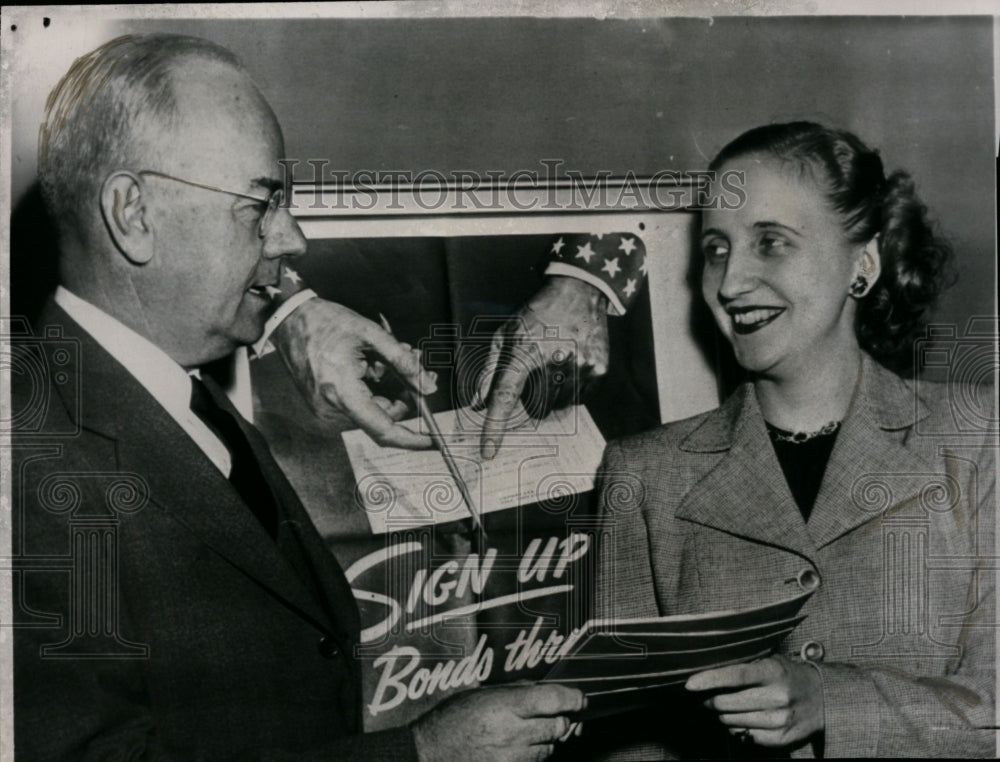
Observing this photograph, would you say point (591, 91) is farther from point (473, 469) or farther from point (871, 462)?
point (871, 462)

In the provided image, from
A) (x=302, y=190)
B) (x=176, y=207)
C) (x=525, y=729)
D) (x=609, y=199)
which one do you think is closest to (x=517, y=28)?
(x=609, y=199)

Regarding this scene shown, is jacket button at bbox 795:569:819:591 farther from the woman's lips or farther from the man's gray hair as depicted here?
the man's gray hair

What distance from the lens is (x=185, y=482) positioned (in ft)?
8.98

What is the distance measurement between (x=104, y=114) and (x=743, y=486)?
1828mm

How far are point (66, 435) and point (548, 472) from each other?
1190 mm

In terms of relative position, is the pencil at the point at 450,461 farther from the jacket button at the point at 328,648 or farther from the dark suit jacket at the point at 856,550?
the jacket button at the point at 328,648

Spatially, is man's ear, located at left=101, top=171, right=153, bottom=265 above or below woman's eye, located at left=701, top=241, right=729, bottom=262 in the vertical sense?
above

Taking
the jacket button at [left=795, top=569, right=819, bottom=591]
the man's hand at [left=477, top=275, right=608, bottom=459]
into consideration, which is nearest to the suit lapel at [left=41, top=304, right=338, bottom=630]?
the man's hand at [left=477, top=275, right=608, bottom=459]

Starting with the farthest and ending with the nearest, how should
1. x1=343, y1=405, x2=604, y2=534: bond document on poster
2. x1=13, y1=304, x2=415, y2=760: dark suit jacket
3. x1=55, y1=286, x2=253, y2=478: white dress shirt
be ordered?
x1=343, y1=405, x2=604, y2=534: bond document on poster
x1=55, y1=286, x2=253, y2=478: white dress shirt
x1=13, y1=304, x2=415, y2=760: dark suit jacket

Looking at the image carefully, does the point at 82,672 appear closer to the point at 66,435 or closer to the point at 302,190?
the point at 66,435

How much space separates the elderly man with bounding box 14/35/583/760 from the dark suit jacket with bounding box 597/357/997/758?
0.44 m

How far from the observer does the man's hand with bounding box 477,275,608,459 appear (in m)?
2.96

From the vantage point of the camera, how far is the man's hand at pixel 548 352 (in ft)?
9.70

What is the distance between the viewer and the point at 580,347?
2973mm
